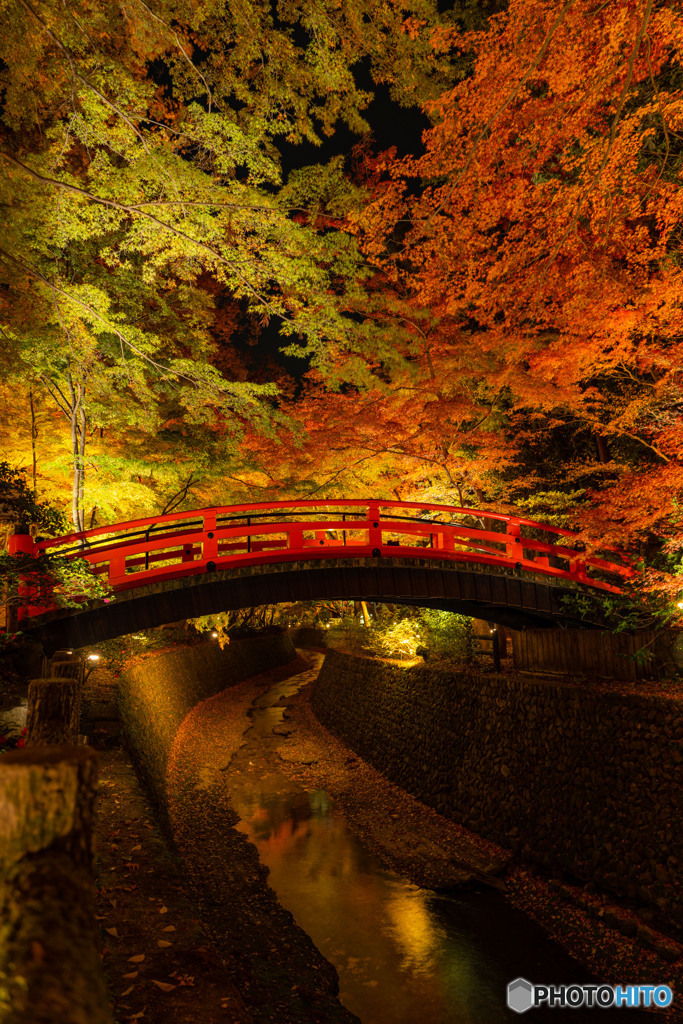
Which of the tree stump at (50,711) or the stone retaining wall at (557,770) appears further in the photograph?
the stone retaining wall at (557,770)

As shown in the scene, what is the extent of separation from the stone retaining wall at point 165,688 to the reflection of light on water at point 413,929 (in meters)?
4.69

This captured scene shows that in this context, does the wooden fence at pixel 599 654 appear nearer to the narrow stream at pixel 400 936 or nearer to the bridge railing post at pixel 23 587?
the narrow stream at pixel 400 936

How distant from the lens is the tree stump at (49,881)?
1.44m

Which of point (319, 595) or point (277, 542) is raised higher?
point (277, 542)

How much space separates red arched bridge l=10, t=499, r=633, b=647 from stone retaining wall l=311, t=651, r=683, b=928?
6.86 feet

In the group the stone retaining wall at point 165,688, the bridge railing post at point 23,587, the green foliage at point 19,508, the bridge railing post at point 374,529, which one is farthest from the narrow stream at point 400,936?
the green foliage at point 19,508

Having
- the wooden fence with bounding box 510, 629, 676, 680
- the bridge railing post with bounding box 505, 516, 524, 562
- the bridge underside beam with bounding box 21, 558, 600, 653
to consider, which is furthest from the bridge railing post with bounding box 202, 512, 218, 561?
the wooden fence with bounding box 510, 629, 676, 680

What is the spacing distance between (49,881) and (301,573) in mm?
8933

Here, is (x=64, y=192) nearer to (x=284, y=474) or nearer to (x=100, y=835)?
(x=284, y=474)

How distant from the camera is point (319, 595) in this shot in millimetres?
10695

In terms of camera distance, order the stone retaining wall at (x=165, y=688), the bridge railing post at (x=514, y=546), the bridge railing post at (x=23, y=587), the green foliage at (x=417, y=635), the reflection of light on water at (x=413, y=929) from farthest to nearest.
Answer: the green foliage at (x=417, y=635), the stone retaining wall at (x=165, y=688), the bridge railing post at (x=514, y=546), the reflection of light on water at (x=413, y=929), the bridge railing post at (x=23, y=587)

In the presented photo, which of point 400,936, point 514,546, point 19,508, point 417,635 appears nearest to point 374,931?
point 400,936

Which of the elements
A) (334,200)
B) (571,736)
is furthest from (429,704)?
(334,200)

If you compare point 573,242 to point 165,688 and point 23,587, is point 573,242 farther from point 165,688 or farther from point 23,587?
point 165,688
